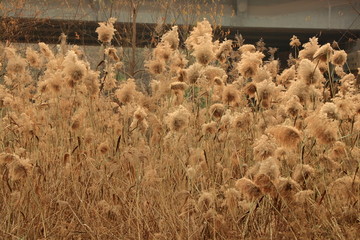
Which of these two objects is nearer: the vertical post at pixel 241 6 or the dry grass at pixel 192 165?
the dry grass at pixel 192 165

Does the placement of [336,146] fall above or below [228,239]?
above

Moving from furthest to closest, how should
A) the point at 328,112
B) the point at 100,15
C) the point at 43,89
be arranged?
the point at 100,15 → the point at 43,89 → the point at 328,112

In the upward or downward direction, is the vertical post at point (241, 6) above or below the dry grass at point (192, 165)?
above

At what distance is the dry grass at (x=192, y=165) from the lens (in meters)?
2.35

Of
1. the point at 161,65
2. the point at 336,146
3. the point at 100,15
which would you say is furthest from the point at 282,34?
the point at 336,146

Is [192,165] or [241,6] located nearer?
[192,165]

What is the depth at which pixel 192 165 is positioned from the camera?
303cm

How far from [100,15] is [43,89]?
38.9 ft

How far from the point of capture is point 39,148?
3506mm

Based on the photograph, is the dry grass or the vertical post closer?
the dry grass

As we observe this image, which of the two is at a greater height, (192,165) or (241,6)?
(241,6)

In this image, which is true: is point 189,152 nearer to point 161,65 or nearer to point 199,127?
point 199,127

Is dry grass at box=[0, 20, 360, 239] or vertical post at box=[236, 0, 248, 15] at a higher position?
vertical post at box=[236, 0, 248, 15]

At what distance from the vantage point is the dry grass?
2.35 m
